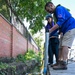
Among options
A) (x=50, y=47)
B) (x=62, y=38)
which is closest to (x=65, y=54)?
(x=62, y=38)

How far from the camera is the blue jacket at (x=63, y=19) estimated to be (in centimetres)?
579

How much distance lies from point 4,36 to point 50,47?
6.11m

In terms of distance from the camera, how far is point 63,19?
5.82 metres

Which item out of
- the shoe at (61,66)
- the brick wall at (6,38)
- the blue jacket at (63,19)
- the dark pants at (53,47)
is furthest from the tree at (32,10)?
the shoe at (61,66)

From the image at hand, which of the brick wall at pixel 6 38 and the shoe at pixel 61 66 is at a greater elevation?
the brick wall at pixel 6 38

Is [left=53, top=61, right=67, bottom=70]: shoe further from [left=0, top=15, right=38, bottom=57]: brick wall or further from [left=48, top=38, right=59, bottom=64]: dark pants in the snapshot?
[left=0, top=15, right=38, bottom=57]: brick wall

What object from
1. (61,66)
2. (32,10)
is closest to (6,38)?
(32,10)

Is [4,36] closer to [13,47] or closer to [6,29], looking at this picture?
[6,29]

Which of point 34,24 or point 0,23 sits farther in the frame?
point 34,24

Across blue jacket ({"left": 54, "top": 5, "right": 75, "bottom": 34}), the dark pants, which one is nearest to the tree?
the dark pants

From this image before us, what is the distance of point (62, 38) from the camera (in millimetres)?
5988

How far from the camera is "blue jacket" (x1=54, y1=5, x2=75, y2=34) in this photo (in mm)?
5793

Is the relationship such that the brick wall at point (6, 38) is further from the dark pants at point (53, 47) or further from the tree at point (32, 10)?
the dark pants at point (53, 47)

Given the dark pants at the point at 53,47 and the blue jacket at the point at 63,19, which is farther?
the dark pants at the point at 53,47
